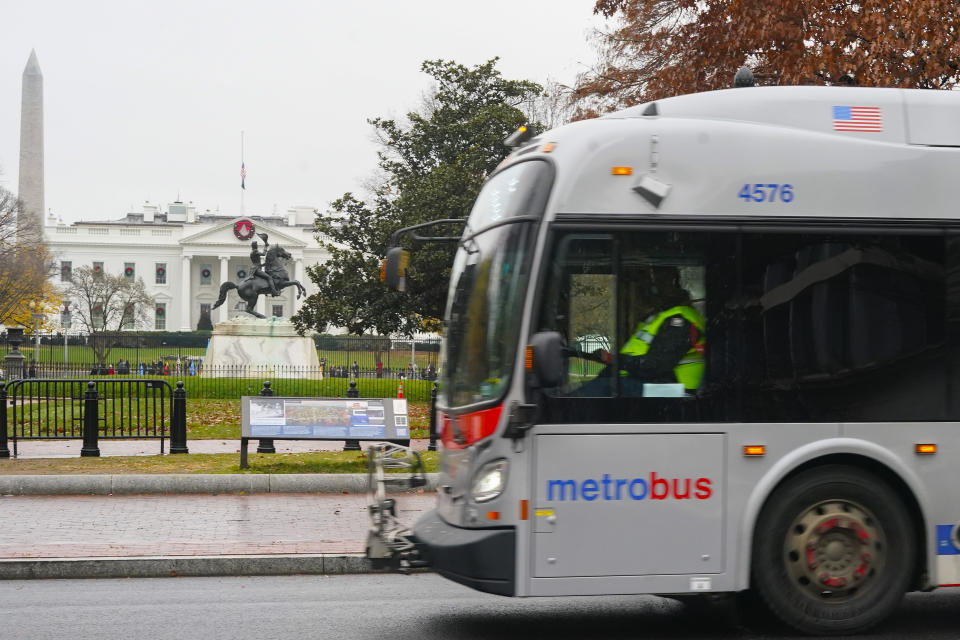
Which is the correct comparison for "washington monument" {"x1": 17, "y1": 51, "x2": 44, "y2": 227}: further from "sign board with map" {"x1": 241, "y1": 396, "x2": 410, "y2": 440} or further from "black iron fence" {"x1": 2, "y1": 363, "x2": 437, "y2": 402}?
"sign board with map" {"x1": 241, "y1": 396, "x2": 410, "y2": 440}

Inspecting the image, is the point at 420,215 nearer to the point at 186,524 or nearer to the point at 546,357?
the point at 186,524

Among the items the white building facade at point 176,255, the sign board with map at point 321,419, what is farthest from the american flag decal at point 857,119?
the white building facade at point 176,255

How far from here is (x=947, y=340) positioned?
21.3ft

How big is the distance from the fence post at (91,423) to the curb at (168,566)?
584 cm

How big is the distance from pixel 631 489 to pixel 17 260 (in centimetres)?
4923

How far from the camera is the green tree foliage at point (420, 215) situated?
1280 inches

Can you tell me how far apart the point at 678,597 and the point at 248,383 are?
82.7 ft

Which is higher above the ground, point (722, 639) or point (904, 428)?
point (904, 428)

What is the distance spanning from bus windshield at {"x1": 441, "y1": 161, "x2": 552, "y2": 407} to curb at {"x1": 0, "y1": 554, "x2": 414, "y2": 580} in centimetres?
247

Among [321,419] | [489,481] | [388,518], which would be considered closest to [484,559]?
[489,481]

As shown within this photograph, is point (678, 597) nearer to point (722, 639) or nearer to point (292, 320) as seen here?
point (722, 639)

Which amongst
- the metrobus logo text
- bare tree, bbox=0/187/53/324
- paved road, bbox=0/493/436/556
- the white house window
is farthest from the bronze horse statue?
the white house window

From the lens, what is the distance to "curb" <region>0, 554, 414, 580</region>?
8375mm

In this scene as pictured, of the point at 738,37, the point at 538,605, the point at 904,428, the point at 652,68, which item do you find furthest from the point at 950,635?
the point at 652,68
